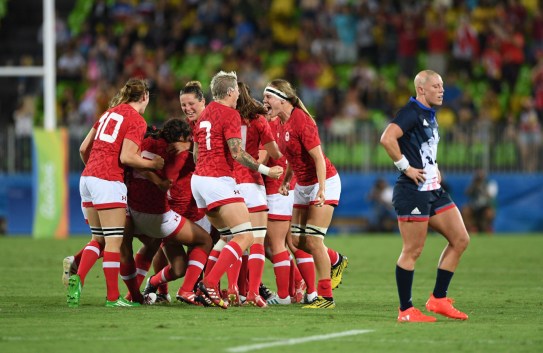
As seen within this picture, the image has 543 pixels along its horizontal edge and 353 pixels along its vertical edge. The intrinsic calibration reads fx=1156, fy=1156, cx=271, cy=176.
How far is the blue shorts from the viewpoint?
1033cm

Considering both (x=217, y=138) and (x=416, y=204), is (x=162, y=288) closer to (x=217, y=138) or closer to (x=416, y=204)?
(x=217, y=138)

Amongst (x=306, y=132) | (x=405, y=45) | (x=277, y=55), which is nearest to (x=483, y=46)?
(x=405, y=45)

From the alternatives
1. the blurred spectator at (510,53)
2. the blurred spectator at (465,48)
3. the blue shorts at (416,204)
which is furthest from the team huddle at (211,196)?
the blurred spectator at (510,53)

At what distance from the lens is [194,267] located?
1201cm

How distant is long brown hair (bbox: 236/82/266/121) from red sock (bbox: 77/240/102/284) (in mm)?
2044

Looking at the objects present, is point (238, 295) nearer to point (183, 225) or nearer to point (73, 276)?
point (183, 225)

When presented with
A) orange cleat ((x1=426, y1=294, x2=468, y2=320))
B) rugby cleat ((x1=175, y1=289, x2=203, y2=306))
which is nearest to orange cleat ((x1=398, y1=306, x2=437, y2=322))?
orange cleat ((x1=426, y1=294, x2=468, y2=320))

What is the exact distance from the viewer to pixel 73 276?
11625mm

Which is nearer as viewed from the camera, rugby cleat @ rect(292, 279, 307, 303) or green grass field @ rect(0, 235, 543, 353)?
green grass field @ rect(0, 235, 543, 353)

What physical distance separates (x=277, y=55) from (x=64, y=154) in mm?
8084

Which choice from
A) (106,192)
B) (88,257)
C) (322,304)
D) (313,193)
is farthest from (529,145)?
(106,192)

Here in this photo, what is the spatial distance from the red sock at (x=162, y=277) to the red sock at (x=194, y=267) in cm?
26

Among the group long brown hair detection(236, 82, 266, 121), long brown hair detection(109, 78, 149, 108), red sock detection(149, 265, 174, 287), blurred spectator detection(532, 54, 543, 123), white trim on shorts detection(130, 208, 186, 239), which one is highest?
blurred spectator detection(532, 54, 543, 123)

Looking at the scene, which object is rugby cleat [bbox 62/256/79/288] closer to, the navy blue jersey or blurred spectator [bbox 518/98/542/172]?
the navy blue jersey
